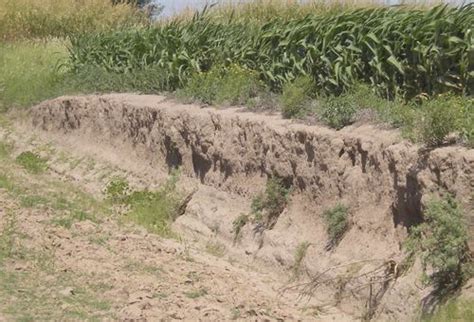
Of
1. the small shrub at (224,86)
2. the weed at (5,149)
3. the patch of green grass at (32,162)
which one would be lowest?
the weed at (5,149)

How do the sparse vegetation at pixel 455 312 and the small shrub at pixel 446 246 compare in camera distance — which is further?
the small shrub at pixel 446 246

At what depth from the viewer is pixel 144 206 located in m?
12.3

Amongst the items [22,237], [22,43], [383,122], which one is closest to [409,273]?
[383,122]

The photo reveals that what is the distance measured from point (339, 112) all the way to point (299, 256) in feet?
5.58

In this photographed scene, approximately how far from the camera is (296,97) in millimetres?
10781

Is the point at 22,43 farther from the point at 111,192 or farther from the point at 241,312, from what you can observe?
the point at 241,312

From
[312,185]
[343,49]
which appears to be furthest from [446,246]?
[343,49]

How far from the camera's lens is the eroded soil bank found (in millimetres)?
7910

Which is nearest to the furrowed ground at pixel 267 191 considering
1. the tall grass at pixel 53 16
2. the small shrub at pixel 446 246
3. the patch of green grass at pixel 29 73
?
the small shrub at pixel 446 246

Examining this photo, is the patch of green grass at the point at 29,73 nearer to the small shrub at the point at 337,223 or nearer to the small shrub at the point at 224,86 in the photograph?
the small shrub at the point at 224,86

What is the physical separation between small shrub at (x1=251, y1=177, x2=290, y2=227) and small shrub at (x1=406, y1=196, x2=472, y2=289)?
290cm

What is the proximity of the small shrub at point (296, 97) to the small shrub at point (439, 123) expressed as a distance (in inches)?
102

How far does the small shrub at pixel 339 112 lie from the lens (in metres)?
9.72

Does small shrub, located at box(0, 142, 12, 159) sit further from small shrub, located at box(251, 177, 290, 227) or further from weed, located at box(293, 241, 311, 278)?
weed, located at box(293, 241, 311, 278)
